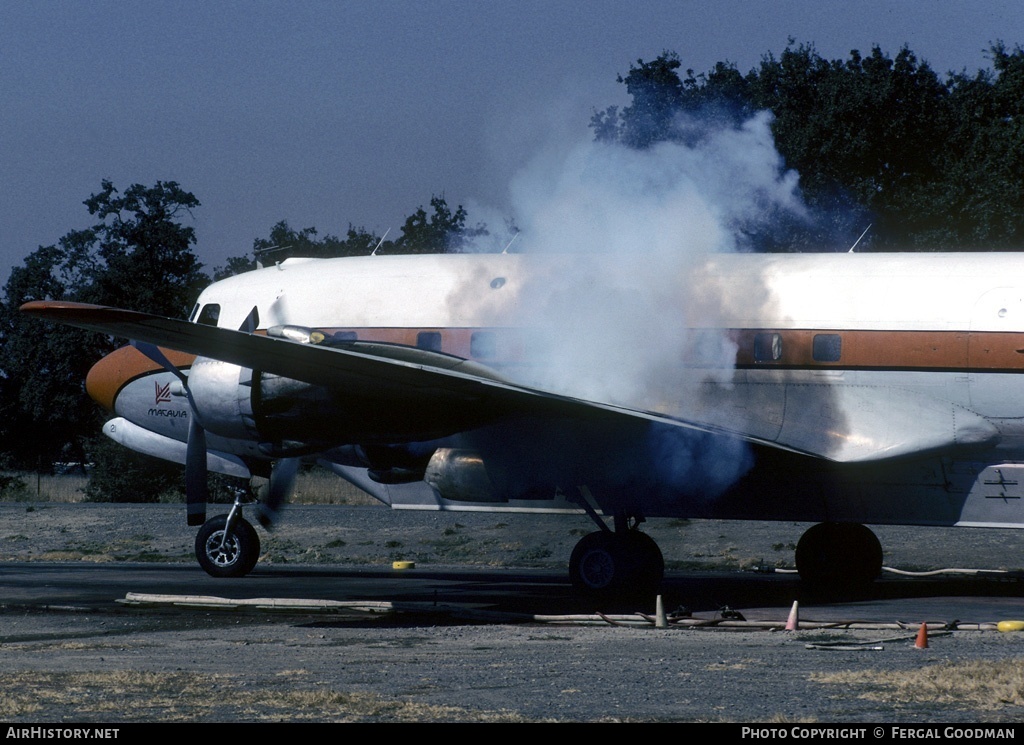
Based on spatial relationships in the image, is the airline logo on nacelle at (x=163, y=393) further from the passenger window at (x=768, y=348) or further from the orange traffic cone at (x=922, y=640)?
the orange traffic cone at (x=922, y=640)

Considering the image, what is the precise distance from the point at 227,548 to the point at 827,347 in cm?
913

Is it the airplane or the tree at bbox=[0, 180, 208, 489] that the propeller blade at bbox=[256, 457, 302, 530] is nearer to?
the airplane

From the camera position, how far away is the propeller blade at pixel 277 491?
18031mm

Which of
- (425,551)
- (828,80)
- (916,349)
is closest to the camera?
(916,349)

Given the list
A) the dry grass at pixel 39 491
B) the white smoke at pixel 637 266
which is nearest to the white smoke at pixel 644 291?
the white smoke at pixel 637 266

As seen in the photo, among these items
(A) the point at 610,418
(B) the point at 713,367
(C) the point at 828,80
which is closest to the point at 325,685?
(A) the point at 610,418

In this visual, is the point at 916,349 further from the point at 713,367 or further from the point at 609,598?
the point at 609,598

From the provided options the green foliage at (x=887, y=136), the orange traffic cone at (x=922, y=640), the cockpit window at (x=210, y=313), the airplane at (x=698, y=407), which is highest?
the green foliage at (x=887, y=136)

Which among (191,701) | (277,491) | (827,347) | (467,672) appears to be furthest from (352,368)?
(827,347)

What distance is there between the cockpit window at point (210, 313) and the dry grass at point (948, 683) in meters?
13.2

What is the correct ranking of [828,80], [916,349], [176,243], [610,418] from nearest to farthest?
[610,418], [916,349], [828,80], [176,243]

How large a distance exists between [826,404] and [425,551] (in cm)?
1321

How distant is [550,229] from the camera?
60.7ft

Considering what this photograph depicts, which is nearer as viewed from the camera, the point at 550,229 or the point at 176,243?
the point at 550,229
